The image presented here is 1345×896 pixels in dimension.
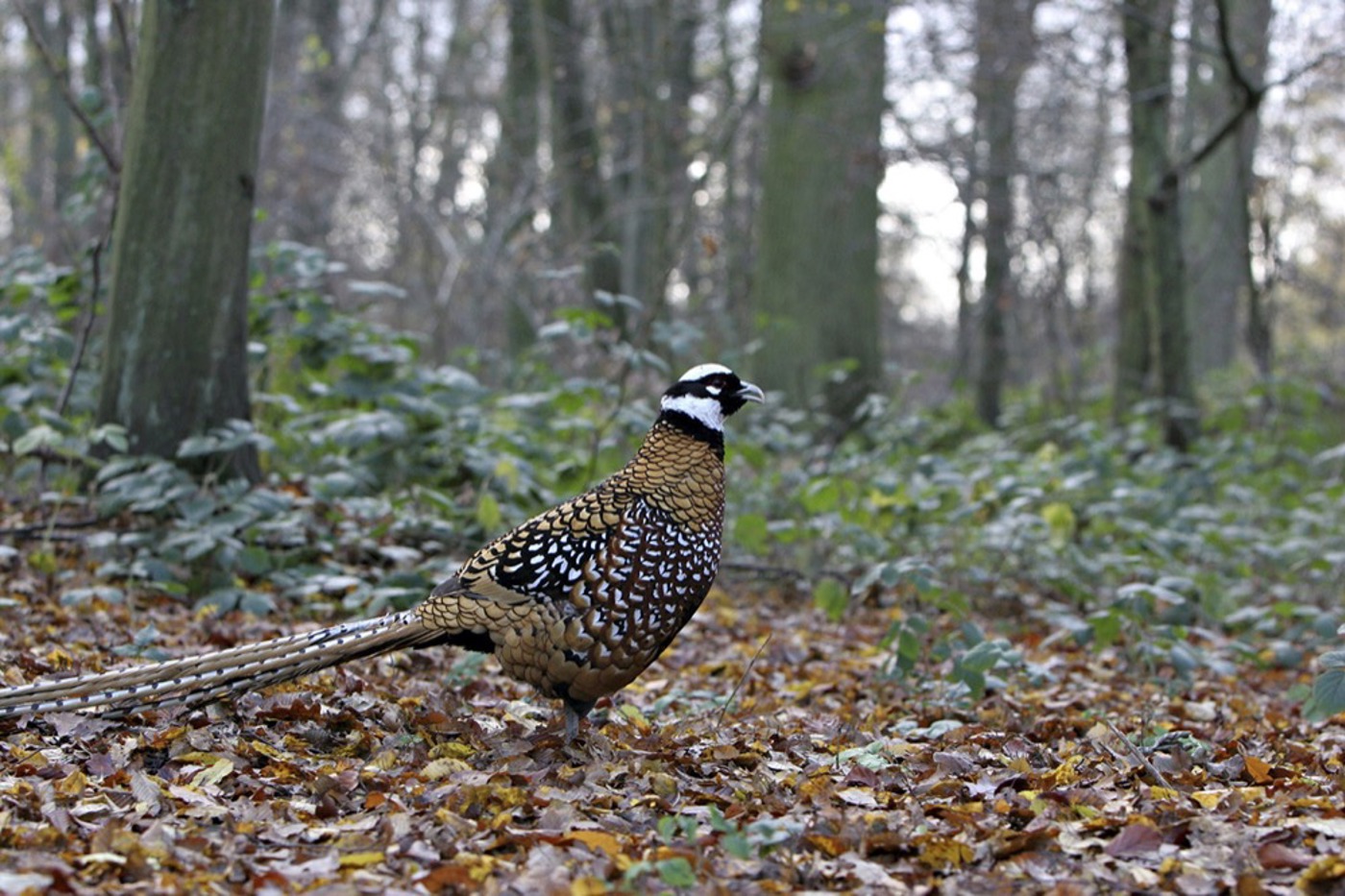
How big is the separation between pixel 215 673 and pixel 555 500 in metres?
3.83

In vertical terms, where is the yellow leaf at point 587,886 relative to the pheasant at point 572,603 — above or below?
below

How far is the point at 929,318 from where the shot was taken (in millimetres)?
36312

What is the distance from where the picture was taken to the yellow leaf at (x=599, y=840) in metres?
3.48

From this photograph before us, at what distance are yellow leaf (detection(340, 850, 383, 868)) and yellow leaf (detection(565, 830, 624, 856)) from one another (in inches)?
21.1

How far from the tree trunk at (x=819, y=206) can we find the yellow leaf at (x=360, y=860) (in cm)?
1012

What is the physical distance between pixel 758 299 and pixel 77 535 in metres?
8.45

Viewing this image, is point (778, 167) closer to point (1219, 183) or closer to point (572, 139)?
Result: point (572, 139)

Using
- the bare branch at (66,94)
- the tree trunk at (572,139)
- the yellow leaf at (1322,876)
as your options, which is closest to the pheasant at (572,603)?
the yellow leaf at (1322,876)

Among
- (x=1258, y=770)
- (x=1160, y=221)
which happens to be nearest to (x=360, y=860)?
(x=1258, y=770)

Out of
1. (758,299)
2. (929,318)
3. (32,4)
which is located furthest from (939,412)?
(929,318)

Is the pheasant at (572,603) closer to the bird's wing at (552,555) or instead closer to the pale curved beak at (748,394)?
the bird's wing at (552,555)

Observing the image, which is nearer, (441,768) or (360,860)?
(360,860)

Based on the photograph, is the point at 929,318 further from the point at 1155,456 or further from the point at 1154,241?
the point at 1155,456

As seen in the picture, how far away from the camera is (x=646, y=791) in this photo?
4.18 meters
